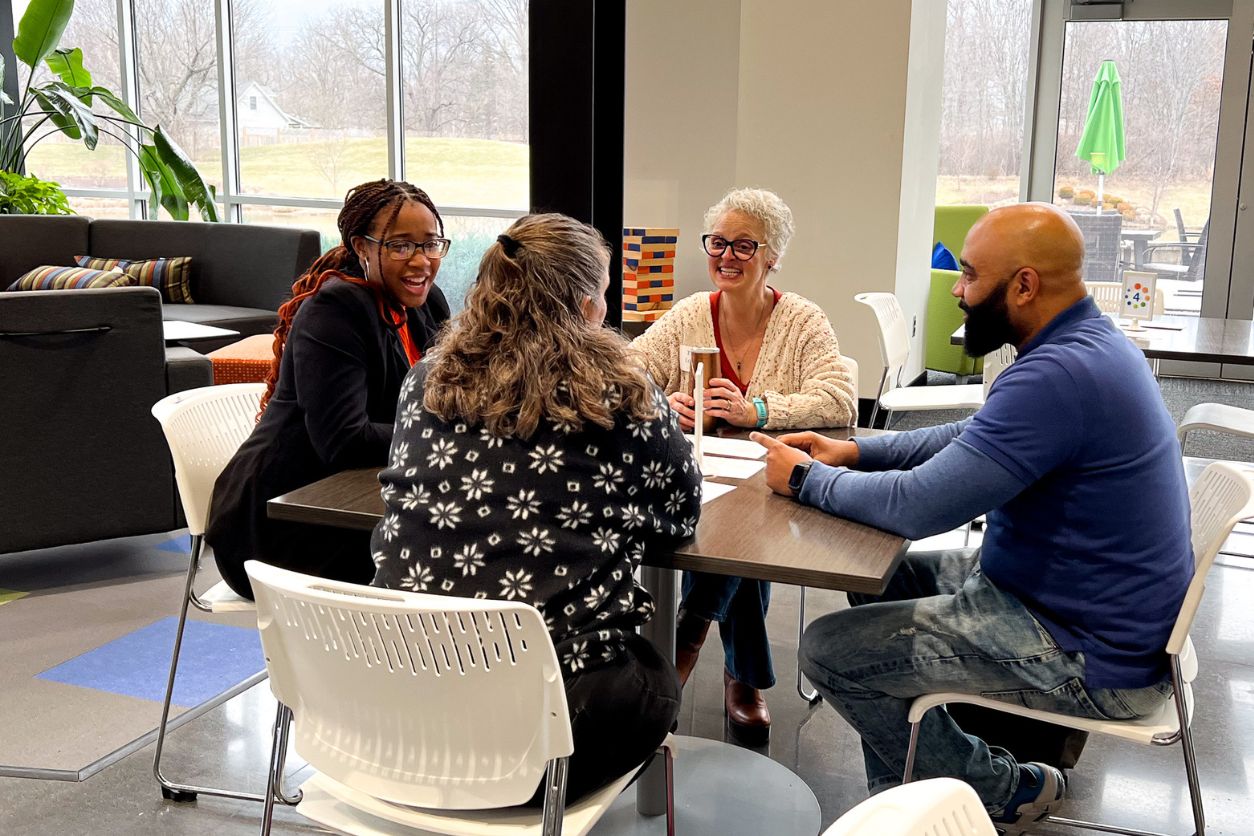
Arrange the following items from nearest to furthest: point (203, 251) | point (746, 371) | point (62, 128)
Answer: point (746, 371) < point (203, 251) < point (62, 128)

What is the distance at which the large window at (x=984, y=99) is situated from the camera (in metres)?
8.91

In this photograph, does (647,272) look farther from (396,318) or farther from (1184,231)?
(1184,231)

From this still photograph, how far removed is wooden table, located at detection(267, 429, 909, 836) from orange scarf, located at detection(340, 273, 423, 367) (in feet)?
1.24

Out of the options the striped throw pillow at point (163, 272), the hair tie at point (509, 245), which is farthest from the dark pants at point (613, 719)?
the striped throw pillow at point (163, 272)

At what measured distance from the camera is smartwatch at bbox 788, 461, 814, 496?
2188 millimetres

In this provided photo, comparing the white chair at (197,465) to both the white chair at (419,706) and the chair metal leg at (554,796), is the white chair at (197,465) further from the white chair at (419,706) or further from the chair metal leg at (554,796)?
the chair metal leg at (554,796)

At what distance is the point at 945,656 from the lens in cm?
207

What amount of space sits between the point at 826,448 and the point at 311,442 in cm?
108

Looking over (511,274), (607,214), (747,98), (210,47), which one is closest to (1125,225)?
(747,98)

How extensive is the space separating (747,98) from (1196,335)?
2.66m

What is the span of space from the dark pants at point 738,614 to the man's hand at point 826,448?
45 cm

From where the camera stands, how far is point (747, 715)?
2943 millimetres

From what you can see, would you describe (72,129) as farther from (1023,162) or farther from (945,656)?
(945,656)

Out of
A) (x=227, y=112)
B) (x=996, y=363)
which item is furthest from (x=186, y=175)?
(x=996, y=363)
